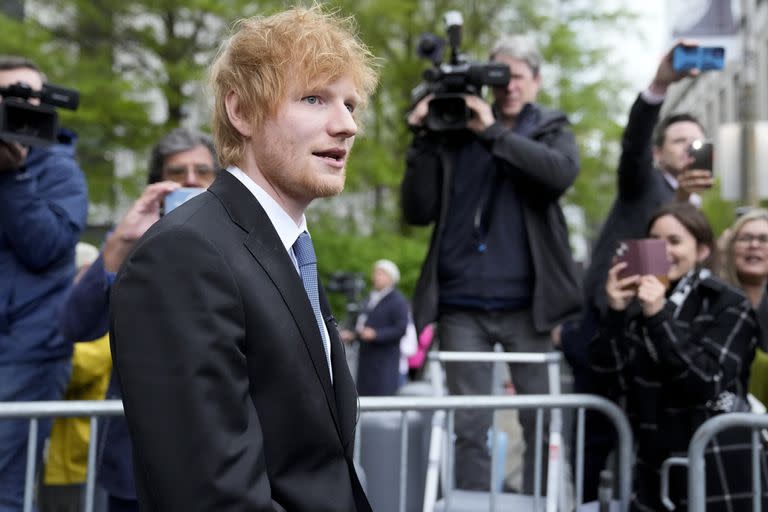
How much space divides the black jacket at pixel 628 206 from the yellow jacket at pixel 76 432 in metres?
2.41

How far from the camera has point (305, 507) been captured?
5.54 ft

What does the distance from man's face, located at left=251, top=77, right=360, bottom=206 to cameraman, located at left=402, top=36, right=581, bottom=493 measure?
101 inches

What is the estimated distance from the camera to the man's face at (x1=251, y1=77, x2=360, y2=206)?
69.1 inches

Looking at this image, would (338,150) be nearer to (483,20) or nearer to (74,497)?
(74,497)

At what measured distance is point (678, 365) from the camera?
367 centimetres

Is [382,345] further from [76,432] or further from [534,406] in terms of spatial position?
[534,406]

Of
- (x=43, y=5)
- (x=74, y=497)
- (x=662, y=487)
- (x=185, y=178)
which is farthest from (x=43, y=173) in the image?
(x=43, y=5)

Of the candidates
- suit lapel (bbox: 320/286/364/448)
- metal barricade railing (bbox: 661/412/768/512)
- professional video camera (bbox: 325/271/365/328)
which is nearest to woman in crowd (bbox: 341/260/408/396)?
professional video camera (bbox: 325/271/365/328)

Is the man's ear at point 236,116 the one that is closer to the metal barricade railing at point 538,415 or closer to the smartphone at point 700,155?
the metal barricade railing at point 538,415

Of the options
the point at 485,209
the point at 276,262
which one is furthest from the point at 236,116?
the point at 485,209

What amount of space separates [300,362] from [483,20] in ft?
63.7

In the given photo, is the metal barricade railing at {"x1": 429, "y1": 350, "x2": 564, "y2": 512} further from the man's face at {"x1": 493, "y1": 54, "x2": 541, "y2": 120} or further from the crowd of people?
the man's face at {"x1": 493, "y1": 54, "x2": 541, "y2": 120}

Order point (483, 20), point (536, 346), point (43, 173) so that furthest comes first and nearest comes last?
1. point (483, 20)
2. point (536, 346)
3. point (43, 173)

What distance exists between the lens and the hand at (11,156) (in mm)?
3539
